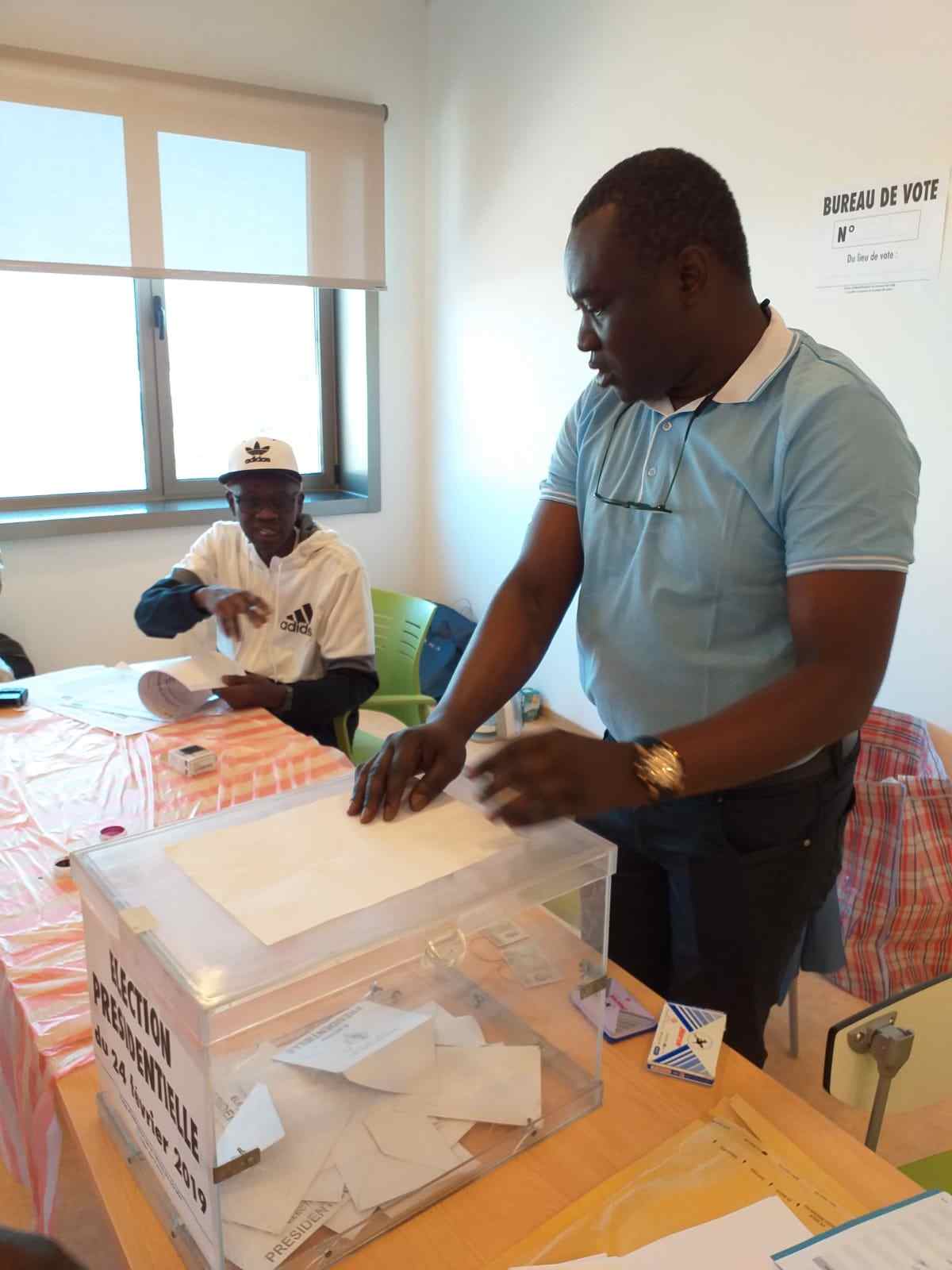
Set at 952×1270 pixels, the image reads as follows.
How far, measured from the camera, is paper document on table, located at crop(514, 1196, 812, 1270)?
0.73 meters

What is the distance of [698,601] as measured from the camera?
1.07 metres

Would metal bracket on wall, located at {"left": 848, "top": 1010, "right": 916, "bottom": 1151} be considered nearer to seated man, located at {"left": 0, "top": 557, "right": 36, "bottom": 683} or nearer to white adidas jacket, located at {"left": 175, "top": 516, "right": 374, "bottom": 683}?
white adidas jacket, located at {"left": 175, "top": 516, "right": 374, "bottom": 683}

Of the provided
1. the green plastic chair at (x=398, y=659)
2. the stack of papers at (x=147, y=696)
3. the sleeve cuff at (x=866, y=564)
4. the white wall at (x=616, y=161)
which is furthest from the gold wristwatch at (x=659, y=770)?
the white wall at (x=616, y=161)

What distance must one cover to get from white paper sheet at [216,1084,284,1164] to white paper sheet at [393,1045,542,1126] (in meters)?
0.11

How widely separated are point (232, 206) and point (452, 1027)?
3319mm

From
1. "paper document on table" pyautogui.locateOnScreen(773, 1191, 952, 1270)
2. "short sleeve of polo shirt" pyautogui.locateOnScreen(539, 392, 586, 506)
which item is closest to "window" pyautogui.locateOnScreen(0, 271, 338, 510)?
"short sleeve of polo shirt" pyautogui.locateOnScreen(539, 392, 586, 506)

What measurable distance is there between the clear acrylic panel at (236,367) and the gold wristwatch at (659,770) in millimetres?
3100

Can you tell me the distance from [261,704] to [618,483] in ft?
3.73

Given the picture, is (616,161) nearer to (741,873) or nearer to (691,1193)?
(741,873)

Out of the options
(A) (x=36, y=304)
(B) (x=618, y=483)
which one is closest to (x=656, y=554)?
(B) (x=618, y=483)

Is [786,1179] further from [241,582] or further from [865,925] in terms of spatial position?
[241,582]

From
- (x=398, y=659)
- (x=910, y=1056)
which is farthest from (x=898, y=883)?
(x=398, y=659)

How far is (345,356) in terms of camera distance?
13.5 feet

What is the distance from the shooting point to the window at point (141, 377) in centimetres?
349
